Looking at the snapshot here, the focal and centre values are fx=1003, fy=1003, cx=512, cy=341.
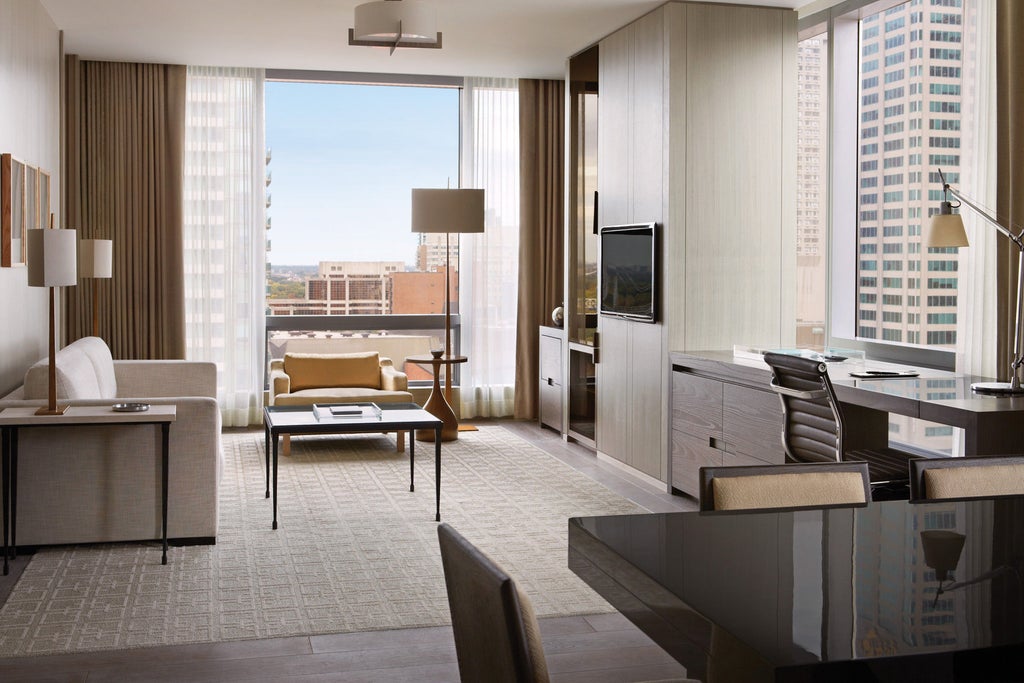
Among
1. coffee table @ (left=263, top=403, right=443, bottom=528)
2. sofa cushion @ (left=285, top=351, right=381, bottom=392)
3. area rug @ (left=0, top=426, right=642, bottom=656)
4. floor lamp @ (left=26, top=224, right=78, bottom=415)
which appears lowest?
area rug @ (left=0, top=426, right=642, bottom=656)

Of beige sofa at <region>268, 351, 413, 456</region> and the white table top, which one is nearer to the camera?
the white table top

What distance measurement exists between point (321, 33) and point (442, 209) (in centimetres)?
144

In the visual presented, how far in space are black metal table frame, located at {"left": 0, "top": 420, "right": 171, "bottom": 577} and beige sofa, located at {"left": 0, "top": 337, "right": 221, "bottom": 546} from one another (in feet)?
0.28

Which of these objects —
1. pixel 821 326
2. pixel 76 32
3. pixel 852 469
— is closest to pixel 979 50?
pixel 821 326

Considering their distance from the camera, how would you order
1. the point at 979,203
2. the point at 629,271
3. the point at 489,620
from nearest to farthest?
the point at 489,620 < the point at 979,203 < the point at 629,271

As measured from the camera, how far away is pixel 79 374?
478cm

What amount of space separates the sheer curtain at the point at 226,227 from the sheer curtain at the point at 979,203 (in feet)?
17.0

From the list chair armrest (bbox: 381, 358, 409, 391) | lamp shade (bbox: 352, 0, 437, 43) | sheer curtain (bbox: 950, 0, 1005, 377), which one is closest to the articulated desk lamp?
sheer curtain (bbox: 950, 0, 1005, 377)

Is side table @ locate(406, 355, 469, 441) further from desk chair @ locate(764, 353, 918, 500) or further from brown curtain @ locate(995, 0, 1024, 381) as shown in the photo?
brown curtain @ locate(995, 0, 1024, 381)

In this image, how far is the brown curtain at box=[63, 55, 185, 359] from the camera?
24.3ft

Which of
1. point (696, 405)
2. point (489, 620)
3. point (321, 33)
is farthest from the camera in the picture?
point (321, 33)

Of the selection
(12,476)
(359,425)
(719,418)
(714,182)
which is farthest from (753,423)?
(12,476)

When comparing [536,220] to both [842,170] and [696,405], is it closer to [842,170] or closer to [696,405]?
[842,170]

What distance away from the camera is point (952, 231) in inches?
150
